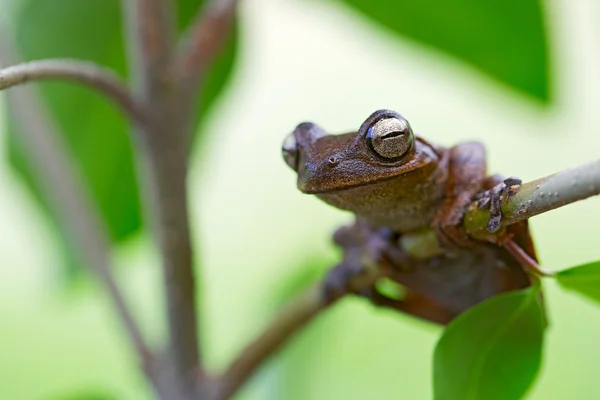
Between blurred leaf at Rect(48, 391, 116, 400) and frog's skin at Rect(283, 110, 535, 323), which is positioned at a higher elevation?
frog's skin at Rect(283, 110, 535, 323)

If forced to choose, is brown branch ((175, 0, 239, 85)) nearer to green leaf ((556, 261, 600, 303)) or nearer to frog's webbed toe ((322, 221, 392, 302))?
frog's webbed toe ((322, 221, 392, 302))

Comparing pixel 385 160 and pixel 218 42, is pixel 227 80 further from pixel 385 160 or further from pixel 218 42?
pixel 385 160

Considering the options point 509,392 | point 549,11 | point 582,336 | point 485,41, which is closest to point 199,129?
point 485,41

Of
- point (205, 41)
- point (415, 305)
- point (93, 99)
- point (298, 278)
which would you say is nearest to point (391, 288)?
point (415, 305)

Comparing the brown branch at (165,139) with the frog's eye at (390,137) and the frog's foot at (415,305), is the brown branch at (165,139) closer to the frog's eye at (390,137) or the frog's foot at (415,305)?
the frog's foot at (415,305)

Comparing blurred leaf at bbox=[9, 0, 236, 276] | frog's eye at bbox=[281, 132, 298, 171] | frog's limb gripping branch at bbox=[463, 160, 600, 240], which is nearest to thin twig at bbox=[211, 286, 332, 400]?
frog's eye at bbox=[281, 132, 298, 171]

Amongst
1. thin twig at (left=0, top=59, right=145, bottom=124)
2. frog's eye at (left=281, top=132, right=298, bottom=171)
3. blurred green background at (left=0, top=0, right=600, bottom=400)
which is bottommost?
blurred green background at (left=0, top=0, right=600, bottom=400)
